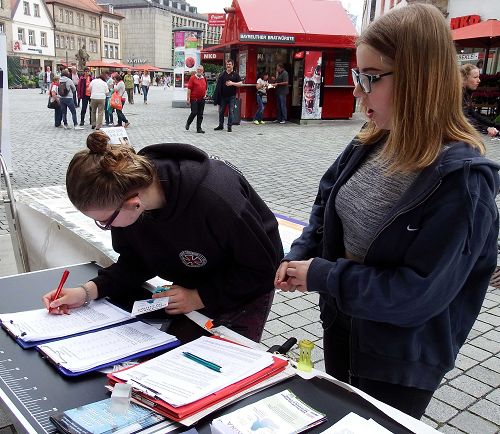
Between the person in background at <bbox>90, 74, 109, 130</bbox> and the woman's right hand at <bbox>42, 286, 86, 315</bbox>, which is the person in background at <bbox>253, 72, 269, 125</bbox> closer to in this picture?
the person in background at <bbox>90, 74, 109, 130</bbox>

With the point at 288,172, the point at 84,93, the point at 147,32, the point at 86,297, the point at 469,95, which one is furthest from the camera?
the point at 147,32

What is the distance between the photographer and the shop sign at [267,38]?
13.9m

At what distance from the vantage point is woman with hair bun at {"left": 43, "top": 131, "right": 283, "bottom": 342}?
161 cm

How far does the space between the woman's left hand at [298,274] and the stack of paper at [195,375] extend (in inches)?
8.6

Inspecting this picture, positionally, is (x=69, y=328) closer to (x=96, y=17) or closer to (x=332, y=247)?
(x=332, y=247)

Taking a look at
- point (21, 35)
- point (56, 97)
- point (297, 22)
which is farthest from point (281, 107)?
point (21, 35)

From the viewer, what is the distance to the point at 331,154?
10086 mm

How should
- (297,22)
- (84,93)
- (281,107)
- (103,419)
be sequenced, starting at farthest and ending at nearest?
(281,107) → (297,22) → (84,93) → (103,419)

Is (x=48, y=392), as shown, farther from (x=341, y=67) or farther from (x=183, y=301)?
(x=341, y=67)

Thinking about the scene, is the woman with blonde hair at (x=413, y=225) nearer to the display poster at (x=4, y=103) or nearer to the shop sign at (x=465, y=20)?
the display poster at (x=4, y=103)

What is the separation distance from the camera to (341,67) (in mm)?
14969

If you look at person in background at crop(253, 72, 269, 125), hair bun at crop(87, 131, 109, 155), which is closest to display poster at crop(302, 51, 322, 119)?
person in background at crop(253, 72, 269, 125)

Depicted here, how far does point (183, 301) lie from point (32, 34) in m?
70.7

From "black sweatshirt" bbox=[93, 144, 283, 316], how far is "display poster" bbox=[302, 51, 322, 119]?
13.2 meters
